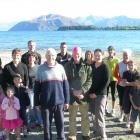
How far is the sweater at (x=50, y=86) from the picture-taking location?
8.44 m

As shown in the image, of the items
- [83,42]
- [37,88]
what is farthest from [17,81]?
[83,42]

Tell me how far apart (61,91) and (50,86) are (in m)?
0.26

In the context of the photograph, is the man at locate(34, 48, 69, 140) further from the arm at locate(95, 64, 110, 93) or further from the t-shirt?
the t-shirt

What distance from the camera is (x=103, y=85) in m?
9.05

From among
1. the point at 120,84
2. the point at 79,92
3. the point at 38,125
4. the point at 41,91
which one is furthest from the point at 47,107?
the point at 120,84

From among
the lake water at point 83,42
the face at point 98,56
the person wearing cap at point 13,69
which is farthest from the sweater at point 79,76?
the lake water at point 83,42

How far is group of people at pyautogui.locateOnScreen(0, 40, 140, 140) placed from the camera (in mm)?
8516

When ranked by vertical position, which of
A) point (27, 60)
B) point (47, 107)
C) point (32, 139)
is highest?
point (27, 60)

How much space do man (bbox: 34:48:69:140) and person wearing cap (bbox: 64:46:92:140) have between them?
1.55 feet

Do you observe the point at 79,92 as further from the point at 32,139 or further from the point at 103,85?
the point at 32,139

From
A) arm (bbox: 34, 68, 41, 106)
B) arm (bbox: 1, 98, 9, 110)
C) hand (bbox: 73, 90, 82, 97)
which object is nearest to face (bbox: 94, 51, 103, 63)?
hand (bbox: 73, 90, 82, 97)

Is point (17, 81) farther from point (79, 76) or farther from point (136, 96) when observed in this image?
point (136, 96)

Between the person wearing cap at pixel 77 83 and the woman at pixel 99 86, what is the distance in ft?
0.44

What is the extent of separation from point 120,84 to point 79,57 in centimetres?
184
